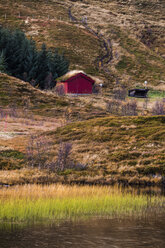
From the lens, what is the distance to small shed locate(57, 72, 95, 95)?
77812 mm

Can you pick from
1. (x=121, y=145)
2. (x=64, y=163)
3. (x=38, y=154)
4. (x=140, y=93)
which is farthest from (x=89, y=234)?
(x=140, y=93)

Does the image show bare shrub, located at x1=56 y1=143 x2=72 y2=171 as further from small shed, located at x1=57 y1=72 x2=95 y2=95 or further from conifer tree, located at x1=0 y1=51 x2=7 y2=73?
small shed, located at x1=57 y1=72 x2=95 y2=95

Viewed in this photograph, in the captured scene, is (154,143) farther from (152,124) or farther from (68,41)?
(68,41)

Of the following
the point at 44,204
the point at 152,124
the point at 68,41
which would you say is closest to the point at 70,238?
the point at 44,204

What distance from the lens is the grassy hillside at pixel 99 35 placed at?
10894 centimetres

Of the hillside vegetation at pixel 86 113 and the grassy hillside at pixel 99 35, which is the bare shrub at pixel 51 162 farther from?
the grassy hillside at pixel 99 35

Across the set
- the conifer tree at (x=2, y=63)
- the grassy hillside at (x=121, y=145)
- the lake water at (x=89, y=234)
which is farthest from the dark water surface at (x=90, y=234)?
the conifer tree at (x=2, y=63)

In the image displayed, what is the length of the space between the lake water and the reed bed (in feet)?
1.24

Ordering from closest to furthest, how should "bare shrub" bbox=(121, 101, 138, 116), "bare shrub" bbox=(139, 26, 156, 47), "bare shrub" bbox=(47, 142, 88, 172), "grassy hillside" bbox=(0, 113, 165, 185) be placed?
"grassy hillside" bbox=(0, 113, 165, 185), "bare shrub" bbox=(47, 142, 88, 172), "bare shrub" bbox=(121, 101, 138, 116), "bare shrub" bbox=(139, 26, 156, 47)

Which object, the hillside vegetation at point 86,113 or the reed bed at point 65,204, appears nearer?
the reed bed at point 65,204

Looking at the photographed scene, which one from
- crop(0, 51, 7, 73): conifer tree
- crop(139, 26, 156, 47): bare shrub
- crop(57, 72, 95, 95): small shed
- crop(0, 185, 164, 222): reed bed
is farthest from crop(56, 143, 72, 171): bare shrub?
crop(139, 26, 156, 47): bare shrub

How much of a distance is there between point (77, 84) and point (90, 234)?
67.1 m

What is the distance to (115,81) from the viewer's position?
99562mm

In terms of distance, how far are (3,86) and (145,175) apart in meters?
39.5
